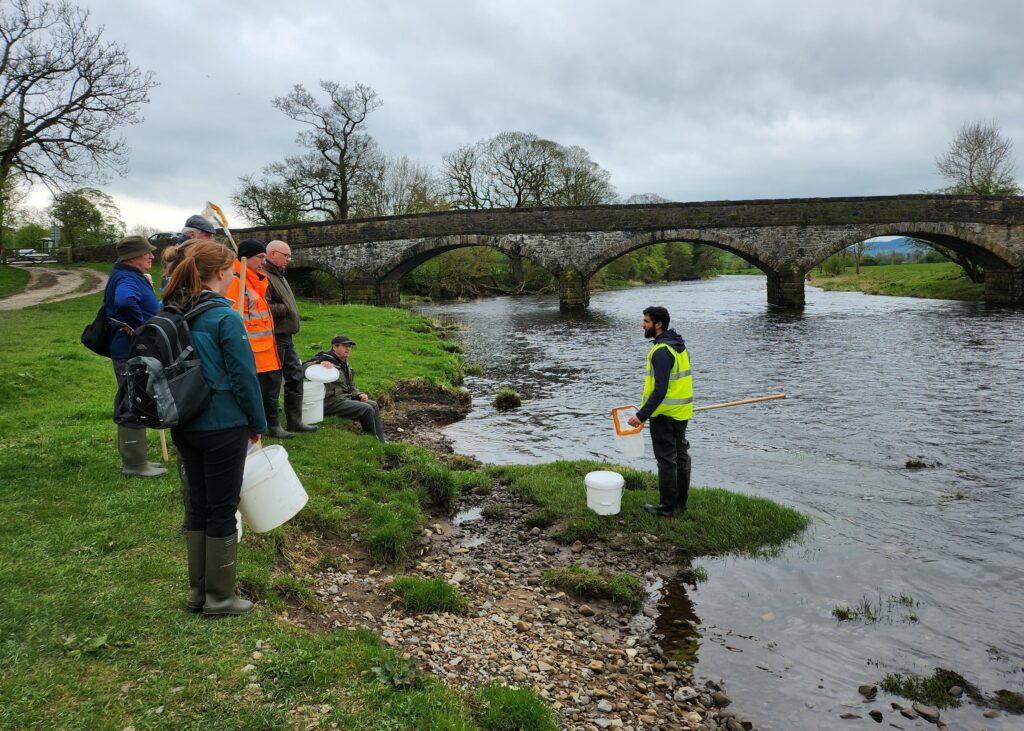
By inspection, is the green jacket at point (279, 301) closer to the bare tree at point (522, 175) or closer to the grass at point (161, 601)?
the grass at point (161, 601)

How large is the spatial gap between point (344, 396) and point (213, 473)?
5070mm

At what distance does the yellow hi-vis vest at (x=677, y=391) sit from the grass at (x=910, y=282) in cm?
3909

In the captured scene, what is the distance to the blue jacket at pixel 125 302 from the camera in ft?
19.3

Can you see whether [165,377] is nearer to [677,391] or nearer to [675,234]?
[677,391]

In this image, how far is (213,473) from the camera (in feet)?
12.7

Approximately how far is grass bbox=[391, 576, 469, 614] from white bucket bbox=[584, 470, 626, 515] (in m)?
2.16

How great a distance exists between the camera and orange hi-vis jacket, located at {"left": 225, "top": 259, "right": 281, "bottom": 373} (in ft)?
22.4

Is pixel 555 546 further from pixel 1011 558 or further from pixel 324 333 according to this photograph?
pixel 324 333

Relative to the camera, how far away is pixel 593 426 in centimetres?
1176

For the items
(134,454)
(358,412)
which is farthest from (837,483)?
(134,454)

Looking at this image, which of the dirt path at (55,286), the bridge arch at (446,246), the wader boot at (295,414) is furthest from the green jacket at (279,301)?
the bridge arch at (446,246)

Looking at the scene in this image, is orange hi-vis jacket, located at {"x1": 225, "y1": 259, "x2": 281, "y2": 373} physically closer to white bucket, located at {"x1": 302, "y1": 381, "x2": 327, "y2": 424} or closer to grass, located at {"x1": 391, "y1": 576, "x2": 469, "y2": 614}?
white bucket, located at {"x1": 302, "y1": 381, "x2": 327, "y2": 424}

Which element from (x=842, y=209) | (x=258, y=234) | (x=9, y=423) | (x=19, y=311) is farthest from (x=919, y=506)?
(x=258, y=234)

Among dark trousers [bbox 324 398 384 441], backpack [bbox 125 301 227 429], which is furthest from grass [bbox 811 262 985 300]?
backpack [bbox 125 301 227 429]
